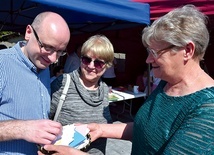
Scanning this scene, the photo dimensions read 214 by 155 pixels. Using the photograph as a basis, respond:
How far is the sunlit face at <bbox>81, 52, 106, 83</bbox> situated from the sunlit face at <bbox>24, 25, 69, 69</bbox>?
0.47 meters

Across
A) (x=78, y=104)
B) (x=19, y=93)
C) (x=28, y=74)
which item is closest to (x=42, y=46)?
(x=28, y=74)

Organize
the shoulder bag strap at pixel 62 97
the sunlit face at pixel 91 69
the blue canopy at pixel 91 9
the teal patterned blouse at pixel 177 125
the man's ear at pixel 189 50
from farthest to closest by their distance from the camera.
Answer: the blue canopy at pixel 91 9, the sunlit face at pixel 91 69, the shoulder bag strap at pixel 62 97, the man's ear at pixel 189 50, the teal patterned blouse at pixel 177 125

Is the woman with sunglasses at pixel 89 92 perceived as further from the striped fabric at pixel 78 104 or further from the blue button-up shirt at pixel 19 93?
the blue button-up shirt at pixel 19 93

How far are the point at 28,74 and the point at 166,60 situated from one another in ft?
2.47

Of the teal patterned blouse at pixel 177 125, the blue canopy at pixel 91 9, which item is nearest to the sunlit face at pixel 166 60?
the teal patterned blouse at pixel 177 125

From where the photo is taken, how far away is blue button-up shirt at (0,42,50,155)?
1.30 m

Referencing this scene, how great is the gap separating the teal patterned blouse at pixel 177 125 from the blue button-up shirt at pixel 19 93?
0.59m

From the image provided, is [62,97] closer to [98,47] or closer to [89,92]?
[89,92]

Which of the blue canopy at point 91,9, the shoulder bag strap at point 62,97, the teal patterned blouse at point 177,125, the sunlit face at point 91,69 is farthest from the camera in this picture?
the blue canopy at point 91,9

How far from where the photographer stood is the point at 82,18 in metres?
4.41

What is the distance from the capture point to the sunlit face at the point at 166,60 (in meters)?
1.16

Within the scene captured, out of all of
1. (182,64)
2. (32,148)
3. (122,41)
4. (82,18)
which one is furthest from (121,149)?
(122,41)

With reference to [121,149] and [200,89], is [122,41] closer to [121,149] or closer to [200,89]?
[121,149]

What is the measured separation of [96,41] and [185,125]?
1.07 metres
